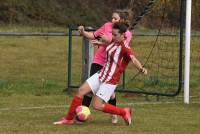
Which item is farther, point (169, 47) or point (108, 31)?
point (169, 47)

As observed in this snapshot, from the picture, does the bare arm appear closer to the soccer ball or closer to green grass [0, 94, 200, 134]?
green grass [0, 94, 200, 134]

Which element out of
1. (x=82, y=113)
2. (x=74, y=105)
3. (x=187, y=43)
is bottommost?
(x=82, y=113)

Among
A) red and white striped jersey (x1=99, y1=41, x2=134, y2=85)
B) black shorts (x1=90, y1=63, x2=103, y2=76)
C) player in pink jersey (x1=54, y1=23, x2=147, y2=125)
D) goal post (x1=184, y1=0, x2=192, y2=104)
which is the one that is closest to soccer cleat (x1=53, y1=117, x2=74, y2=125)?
player in pink jersey (x1=54, y1=23, x2=147, y2=125)

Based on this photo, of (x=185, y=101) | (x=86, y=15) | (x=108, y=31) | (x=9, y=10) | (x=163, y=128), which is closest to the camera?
(x=163, y=128)

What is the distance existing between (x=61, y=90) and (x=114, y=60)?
6.03 metres

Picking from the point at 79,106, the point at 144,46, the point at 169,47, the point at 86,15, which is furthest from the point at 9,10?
the point at 79,106

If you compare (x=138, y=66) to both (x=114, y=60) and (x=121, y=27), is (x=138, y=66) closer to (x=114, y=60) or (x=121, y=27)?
(x=114, y=60)

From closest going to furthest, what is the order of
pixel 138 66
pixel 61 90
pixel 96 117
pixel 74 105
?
pixel 138 66, pixel 74 105, pixel 96 117, pixel 61 90

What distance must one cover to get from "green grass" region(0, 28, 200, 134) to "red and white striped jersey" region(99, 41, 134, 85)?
0.79 meters

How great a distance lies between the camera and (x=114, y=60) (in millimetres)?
11219

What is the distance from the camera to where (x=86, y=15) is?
142 ft

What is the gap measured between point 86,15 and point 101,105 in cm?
3233

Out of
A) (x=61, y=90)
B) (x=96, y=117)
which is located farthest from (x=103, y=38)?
(x=61, y=90)

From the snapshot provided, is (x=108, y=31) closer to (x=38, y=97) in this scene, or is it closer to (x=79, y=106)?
(x=79, y=106)
